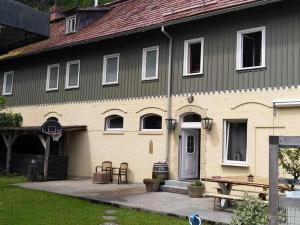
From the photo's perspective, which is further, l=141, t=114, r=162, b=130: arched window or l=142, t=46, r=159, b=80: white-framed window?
l=142, t=46, r=159, b=80: white-framed window

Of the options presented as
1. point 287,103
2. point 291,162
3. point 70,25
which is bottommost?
point 291,162

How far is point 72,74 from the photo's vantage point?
821 inches

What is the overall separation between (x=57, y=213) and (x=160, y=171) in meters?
5.77

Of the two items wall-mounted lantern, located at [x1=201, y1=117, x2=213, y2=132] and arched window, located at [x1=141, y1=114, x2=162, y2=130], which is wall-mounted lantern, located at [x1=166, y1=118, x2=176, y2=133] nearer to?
arched window, located at [x1=141, y1=114, x2=162, y2=130]

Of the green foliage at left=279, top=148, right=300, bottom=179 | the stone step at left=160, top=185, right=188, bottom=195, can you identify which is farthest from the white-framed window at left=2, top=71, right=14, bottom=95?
the green foliage at left=279, top=148, right=300, bottom=179

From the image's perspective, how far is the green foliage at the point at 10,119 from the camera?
2278cm

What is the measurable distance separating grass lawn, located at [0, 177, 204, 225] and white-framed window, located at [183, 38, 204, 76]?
20.2 ft

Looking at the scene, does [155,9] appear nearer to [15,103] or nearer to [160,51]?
[160,51]

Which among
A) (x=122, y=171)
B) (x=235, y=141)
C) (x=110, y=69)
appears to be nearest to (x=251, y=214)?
(x=235, y=141)

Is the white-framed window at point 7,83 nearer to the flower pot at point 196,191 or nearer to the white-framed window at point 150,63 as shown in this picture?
the white-framed window at point 150,63

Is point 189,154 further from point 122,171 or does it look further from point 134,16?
point 134,16

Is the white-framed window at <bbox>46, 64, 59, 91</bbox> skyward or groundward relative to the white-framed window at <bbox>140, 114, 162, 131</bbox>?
skyward

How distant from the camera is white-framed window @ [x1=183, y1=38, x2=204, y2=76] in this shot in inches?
623

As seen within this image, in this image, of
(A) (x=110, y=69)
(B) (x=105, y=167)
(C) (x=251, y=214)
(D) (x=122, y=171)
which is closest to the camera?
(C) (x=251, y=214)
